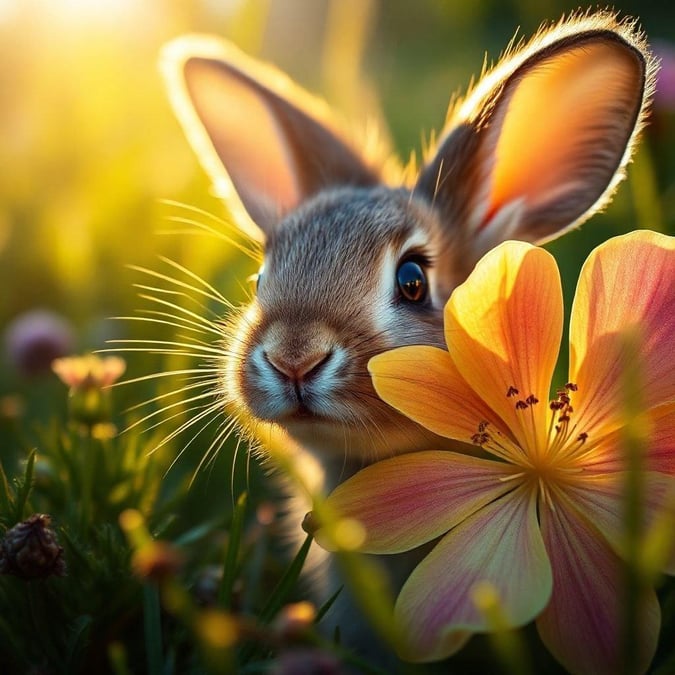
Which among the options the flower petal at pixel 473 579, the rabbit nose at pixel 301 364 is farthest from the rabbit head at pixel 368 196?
the flower petal at pixel 473 579

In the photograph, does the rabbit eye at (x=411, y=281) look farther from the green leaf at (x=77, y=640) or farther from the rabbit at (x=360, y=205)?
the green leaf at (x=77, y=640)

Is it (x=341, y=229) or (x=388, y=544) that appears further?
(x=341, y=229)

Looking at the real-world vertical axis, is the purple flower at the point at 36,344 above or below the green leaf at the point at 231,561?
above

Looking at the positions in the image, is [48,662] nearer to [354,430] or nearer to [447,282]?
[354,430]

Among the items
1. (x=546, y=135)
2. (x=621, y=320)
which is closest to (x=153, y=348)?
(x=546, y=135)

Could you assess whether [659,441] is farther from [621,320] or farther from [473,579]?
[473,579]

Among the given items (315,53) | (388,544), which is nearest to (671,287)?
(388,544)

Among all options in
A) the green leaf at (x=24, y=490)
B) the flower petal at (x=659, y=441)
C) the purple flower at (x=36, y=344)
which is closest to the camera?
the flower petal at (x=659, y=441)

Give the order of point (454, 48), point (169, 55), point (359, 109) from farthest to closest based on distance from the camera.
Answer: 1. point (454, 48)
2. point (359, 109)
3. point (169, 55)
